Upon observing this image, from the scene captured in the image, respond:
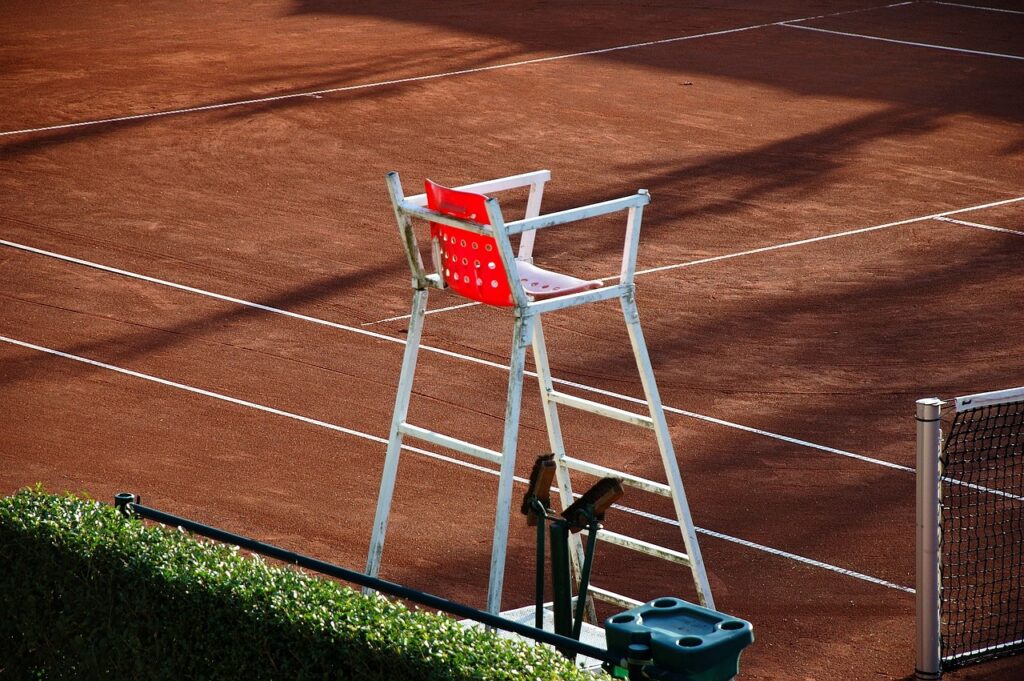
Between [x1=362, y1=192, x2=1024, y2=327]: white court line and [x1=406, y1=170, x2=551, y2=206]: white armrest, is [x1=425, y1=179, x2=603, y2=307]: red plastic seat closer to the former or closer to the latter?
[x1=406, y1=170, x2=551, y2=206]: white armrest

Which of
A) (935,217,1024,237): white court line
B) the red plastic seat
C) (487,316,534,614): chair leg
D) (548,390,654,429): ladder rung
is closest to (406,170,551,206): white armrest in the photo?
the red plastic seat

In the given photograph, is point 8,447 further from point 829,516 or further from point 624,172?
point 624,172

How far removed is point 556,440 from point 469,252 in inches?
48.7

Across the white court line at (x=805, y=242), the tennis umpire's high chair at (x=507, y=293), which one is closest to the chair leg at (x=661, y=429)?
the tennis umpire's high chair at (x=507, y=293)

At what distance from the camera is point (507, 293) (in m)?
6.20

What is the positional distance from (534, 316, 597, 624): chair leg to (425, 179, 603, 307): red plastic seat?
0.30 meters

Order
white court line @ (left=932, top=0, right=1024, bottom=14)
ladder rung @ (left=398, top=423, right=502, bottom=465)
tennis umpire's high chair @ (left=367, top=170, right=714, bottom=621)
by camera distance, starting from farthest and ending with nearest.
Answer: white court line @ (left=932, top=0, right=1024, bottom=14) < ladder rung @ (left=398, top=423, right=502, bottom=465) < tennis umpire's high chair @ (left=367, top=170, right=714, bottom=621)

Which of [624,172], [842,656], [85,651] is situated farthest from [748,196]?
[85,651]

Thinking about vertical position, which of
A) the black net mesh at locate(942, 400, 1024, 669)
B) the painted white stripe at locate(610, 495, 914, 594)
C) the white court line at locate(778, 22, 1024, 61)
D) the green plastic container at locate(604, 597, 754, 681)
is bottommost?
the painted white stripe at locate(610, 495, 914, 594)

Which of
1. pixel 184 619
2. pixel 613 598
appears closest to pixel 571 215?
pixel 613 598

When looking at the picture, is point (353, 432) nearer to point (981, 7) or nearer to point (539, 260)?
point (539, 260)

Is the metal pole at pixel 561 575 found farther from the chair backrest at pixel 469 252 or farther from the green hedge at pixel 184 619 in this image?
the chair backrest at pixel 469 252

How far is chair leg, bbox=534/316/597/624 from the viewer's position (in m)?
6.97

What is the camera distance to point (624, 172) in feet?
59.0
